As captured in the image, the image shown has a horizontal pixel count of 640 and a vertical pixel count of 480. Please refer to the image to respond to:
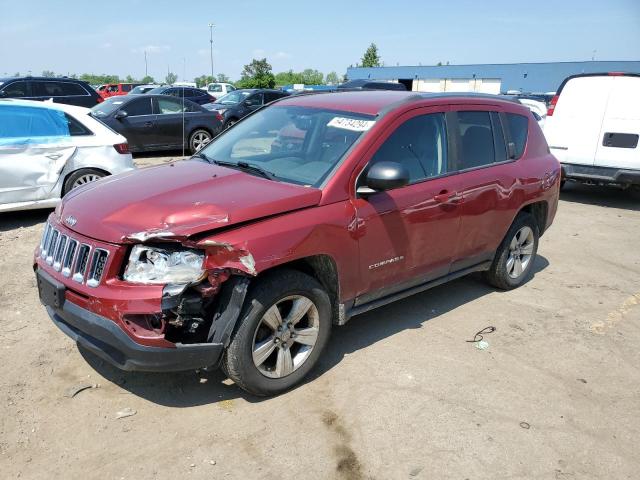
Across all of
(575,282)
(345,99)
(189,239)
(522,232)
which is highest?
(345,99)

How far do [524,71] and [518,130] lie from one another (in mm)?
56595

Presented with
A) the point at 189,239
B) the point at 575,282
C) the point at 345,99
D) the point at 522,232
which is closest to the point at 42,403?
the point at 189,239

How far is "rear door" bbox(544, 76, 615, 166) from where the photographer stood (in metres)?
9.25

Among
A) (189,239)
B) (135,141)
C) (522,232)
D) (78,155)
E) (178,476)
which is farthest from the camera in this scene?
(135,141)

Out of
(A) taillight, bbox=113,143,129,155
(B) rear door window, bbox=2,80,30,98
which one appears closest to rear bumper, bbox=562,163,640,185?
(A) taillight, bbox=113,143,129,155

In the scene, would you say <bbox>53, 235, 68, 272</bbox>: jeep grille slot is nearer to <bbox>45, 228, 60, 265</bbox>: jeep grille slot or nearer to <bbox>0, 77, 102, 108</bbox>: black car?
<bbox>45, 228, 60, 265</bbox>: jeep grille slot

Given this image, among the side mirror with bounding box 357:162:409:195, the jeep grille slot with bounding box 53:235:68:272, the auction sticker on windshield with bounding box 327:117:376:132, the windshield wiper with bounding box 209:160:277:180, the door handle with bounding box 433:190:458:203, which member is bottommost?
the jeep grille slot with bounding box 53:235:68:272

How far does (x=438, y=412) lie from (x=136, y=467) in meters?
1.79

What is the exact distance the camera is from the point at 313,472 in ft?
9.44

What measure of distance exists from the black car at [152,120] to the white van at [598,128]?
7.66m

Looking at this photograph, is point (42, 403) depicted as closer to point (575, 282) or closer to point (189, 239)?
point (189, 239)

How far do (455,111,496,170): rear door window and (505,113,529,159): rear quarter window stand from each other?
0.36 metres

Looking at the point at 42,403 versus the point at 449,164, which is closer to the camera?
the point at 42,403

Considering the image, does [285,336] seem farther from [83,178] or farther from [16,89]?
[16,89]
